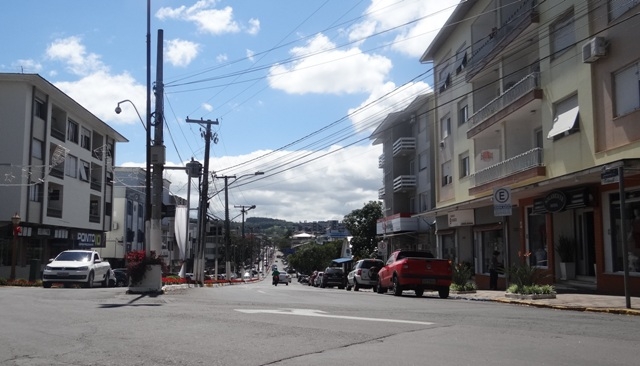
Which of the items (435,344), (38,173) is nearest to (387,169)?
(38,173)

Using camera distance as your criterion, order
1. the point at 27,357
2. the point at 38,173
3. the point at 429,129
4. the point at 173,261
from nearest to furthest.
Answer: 1. the point at 27,357
2. the point at 38,173
3. the point at 429,129
4. the point at 173,261

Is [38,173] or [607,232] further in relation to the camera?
[38,173]

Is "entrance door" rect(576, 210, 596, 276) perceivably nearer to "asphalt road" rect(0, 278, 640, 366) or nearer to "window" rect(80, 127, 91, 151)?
"asphalt road" rect(0, 278, 640, 366)

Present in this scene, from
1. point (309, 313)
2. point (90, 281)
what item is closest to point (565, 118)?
point (309, 313)

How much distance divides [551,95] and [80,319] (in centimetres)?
1866

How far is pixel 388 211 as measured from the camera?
52.2 meters

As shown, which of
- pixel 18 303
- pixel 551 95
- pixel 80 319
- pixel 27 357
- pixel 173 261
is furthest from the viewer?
pixel 173 261

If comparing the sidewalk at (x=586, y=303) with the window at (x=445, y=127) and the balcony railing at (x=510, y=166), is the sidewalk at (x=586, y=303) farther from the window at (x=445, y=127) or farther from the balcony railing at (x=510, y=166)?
the window at (x=445, y=127)

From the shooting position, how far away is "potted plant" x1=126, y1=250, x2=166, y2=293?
20750 mm

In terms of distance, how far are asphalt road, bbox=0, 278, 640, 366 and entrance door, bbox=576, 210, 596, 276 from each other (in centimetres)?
919

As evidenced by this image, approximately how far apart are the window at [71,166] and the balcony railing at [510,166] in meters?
30.5

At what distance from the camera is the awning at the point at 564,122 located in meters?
21.7

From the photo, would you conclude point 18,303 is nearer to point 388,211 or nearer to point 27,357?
point 27,357

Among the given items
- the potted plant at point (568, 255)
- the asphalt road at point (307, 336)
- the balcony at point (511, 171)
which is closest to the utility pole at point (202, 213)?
the balcony at point (511, 171)
